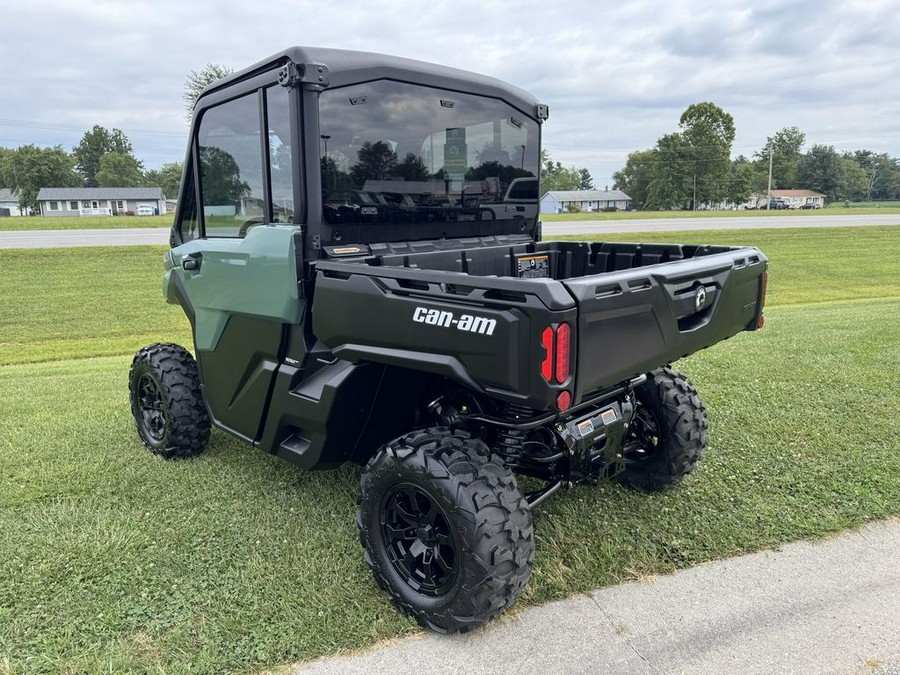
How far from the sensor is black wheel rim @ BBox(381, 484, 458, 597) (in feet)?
8.85

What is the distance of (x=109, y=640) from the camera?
260 centimetres

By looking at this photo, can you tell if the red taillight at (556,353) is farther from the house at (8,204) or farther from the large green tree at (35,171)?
the house at (8,204)

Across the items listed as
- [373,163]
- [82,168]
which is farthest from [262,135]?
[82,168]

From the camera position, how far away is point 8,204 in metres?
93.3

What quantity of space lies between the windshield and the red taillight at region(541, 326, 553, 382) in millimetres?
1450

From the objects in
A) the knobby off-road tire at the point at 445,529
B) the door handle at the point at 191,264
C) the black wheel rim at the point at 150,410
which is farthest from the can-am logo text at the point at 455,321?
the black wheel rim at the point at 150,410

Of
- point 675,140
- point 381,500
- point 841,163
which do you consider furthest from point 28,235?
point 841,163

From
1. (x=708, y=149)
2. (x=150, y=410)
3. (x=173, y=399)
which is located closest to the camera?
(x=173, y=399)

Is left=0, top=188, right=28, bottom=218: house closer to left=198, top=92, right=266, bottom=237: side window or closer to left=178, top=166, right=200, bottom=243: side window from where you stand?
left=178, top=166, right=200, bottom=243: side window

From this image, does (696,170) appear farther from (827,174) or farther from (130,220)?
(130,220)

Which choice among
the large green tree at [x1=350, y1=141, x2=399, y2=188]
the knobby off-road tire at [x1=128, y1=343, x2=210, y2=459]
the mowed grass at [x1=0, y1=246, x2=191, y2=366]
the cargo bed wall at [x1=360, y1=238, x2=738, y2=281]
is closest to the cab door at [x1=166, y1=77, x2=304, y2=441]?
the knobby off-road tire at [x1=128, y1=343, x2=210, y2=459]

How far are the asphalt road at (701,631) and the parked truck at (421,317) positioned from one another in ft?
0.60

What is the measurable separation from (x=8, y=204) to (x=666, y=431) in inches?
4400

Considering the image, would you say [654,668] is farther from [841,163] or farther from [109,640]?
[841,163]
